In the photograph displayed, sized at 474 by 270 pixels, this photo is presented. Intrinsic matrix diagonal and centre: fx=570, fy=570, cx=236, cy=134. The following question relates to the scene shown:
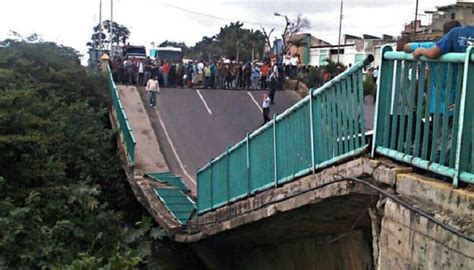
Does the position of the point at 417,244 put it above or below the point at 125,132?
above

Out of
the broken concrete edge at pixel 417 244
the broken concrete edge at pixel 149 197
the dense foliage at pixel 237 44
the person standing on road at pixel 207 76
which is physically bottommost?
the broken concrete edge at pixel 149 197

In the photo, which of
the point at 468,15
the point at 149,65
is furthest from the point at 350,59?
the point at 149,65

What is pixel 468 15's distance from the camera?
50.9 m

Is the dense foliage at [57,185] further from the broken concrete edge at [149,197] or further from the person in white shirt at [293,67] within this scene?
the person in white shirt at [293,67]

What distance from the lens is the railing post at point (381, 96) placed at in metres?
5.07

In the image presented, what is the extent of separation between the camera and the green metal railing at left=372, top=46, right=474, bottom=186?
13.2 feet

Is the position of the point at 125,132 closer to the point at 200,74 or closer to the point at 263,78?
the point at 263,78

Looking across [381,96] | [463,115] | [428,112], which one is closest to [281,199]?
[381,96]

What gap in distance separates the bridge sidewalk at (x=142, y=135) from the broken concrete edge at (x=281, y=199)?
5244 mm

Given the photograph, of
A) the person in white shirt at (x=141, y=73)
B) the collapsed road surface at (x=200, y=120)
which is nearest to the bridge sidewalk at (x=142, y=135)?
the collapsed road surface at (x=200, y=120)

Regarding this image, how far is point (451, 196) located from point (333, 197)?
6.12 feet

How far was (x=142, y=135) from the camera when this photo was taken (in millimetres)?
17969

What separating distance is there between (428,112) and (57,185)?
370 inches

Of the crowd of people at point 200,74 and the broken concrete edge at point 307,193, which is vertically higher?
the crowd of people at point 200,74
